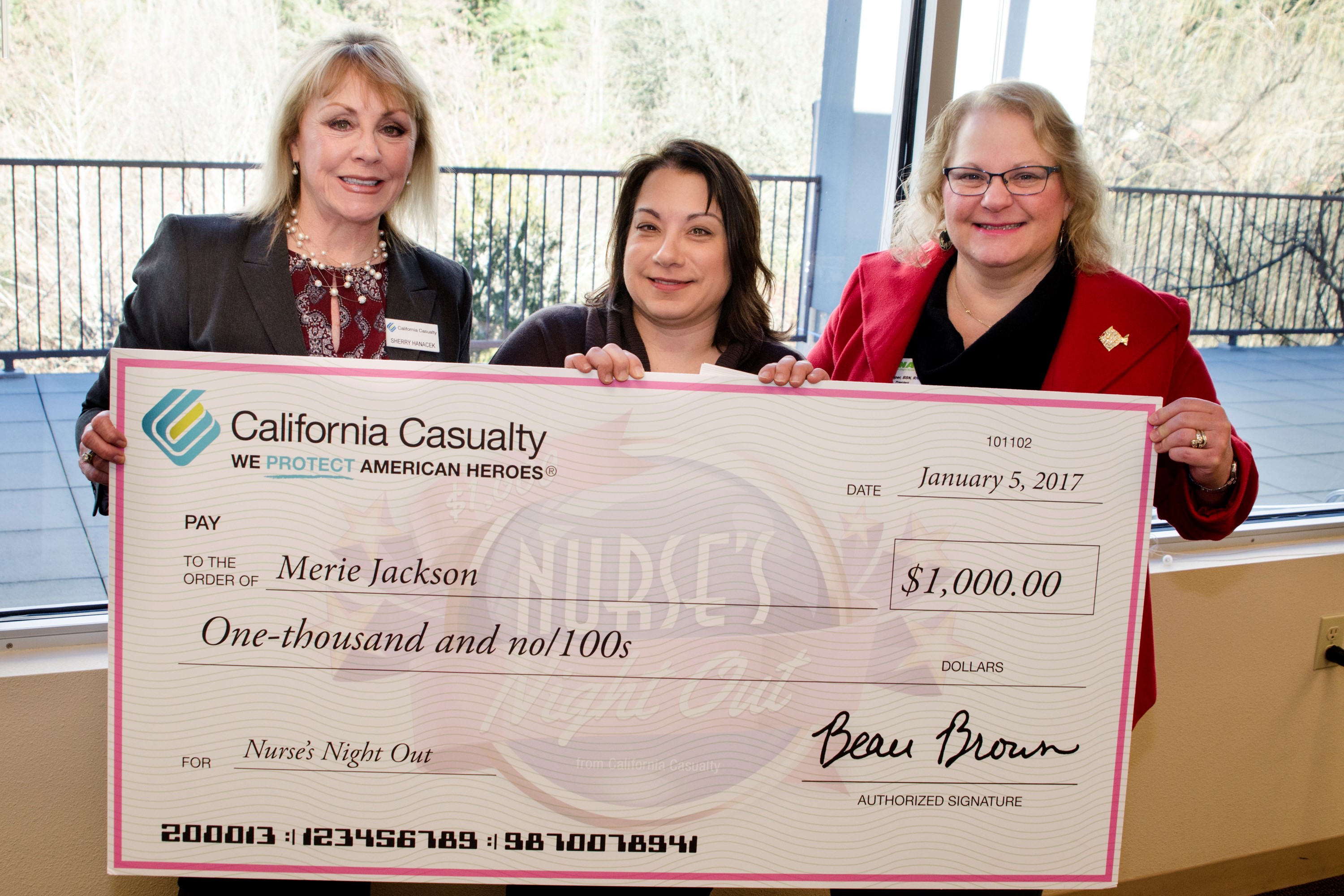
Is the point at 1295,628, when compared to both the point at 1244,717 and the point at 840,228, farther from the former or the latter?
the point at 840,228

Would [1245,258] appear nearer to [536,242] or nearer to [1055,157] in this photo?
[1055,157]

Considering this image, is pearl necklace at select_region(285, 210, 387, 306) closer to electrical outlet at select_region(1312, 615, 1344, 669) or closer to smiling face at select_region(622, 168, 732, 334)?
smiling face at select_region(622, 168, 732, 334)

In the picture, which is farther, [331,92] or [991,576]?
[331,92]

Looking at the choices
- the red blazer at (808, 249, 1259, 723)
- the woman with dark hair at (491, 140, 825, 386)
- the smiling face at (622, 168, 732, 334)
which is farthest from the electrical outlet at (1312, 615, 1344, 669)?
the smiling face at (622, 168, 732, 334)

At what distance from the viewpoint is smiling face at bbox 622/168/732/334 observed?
153cm

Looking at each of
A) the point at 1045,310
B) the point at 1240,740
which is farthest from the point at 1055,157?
the point at 1240,740

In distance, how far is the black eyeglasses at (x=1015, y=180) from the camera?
1.47 m

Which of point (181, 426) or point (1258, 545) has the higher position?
point (181, 426)

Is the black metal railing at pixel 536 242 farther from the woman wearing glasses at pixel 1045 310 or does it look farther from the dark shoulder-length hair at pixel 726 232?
the woman wearing glasses at pixel 1045 310

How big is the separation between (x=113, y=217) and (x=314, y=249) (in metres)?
0.92

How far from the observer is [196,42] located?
209 cm

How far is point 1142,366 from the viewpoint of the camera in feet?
4.79

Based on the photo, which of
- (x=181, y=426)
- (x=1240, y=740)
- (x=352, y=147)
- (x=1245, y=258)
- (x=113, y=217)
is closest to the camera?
(x=181, y=426)

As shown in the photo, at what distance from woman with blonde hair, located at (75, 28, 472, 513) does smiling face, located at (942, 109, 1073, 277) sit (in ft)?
2.92
